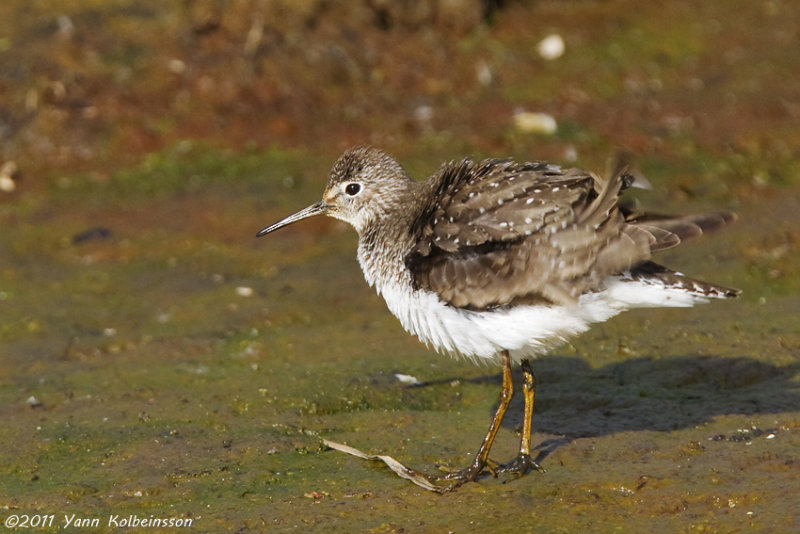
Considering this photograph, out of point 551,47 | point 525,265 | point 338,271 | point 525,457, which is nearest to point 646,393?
point 525,457

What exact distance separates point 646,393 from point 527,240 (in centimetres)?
182

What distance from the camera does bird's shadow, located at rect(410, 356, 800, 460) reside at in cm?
698

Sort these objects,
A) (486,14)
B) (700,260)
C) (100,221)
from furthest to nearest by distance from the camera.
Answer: (486,14), (100,221), (700,260)

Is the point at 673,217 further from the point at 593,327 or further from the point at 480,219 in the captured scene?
the point at 593,327

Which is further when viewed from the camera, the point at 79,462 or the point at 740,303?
the point at 740,303

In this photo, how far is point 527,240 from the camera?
20.4ft

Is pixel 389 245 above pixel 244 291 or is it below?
above

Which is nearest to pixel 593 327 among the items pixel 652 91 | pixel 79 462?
pixel 79 462

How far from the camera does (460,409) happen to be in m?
7.43

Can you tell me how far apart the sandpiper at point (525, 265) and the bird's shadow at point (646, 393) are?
1.80 feet

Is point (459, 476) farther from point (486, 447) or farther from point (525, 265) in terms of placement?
point (525, 265)

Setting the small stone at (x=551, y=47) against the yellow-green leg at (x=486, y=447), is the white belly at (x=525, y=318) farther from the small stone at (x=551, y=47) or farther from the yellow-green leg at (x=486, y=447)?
the small stone at (x=551, y=47)

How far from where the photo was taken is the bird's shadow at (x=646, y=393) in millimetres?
6980

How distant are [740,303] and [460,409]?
2855mm
